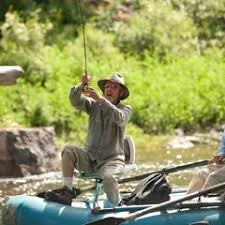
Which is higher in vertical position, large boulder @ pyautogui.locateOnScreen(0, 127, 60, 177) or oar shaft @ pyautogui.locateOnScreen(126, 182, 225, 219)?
oar shaft @ pyautogui.locateOnScreen(126, 182, 225, 219)

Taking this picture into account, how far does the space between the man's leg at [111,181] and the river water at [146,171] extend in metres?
3.80

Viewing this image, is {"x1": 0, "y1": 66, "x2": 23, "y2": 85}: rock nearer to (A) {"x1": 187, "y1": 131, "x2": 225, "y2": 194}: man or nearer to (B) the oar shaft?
(A) {"x1": 187, "y1": 131, "x2": 225, "y2": 194}: man

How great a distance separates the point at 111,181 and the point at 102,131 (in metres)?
0.62

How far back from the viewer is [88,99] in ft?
32.6

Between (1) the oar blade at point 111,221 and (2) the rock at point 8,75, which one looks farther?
(2) the rock at point 8,75

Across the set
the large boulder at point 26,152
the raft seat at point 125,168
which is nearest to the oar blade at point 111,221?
the raft seat at point 125,168

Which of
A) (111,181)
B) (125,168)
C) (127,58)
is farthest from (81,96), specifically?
(127,58)

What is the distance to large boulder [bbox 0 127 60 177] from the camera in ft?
53.1

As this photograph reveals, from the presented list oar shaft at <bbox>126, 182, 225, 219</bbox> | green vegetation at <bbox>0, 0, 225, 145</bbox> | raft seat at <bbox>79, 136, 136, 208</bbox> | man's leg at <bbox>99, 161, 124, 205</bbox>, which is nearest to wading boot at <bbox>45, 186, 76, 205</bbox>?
raft seat at <bbox>79, 136, 136, 208</bbox>

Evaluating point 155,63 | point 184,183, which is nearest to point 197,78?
point 155,63

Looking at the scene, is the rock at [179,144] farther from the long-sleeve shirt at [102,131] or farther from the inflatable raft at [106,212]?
the long-sleeve shirt at [102,131]

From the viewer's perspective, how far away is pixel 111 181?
9445mm

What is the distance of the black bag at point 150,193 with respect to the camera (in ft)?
31.1

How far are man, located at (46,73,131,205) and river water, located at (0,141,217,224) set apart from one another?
3.61 meters
